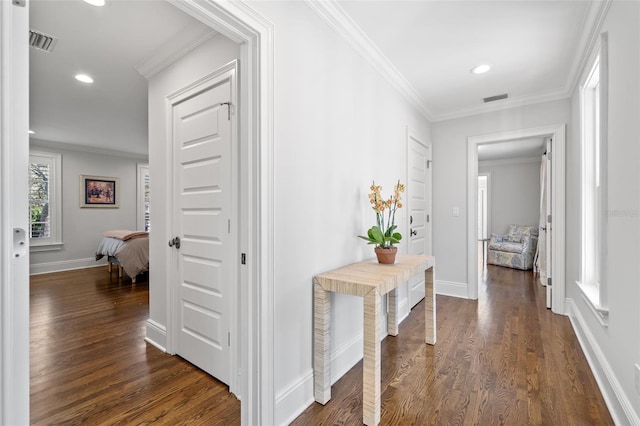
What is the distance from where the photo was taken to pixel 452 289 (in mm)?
3971

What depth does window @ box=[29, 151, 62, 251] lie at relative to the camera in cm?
559

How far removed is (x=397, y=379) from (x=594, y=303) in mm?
1491

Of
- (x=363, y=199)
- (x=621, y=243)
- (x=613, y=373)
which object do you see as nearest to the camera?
(x=621, y=243)

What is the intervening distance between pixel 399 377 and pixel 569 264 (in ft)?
8.15

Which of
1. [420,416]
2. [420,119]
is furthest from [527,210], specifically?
[420,416]

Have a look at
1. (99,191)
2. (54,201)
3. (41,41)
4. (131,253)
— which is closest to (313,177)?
(41,41)

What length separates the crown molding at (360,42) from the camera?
1.91m

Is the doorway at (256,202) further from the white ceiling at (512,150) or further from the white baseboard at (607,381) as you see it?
the white ceiling at (512,150)

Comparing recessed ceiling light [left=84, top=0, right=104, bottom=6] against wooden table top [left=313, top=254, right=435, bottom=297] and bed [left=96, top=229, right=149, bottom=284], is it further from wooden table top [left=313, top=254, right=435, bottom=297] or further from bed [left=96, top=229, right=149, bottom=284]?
bed [left=96, top=229, right=149, bottom=284]

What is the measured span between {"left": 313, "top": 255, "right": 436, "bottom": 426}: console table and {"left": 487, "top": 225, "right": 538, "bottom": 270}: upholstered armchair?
470cm

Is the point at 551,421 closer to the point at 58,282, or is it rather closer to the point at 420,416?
the point at 420,416

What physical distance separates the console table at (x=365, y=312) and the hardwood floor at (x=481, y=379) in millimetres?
134

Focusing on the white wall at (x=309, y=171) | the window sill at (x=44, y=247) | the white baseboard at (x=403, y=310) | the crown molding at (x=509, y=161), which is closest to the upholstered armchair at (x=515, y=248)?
the crown molding at (x=509, y=161)

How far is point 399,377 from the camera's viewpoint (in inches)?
80.5
